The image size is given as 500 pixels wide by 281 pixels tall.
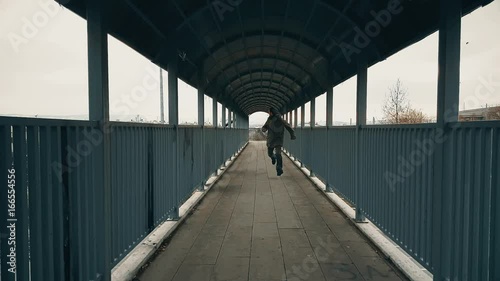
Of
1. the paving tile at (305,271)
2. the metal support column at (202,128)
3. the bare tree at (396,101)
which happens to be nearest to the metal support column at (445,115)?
the paving tile at (305,271)

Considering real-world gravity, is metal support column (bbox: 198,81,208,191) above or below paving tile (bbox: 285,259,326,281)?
above

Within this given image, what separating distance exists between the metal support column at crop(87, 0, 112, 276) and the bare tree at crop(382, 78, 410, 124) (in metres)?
39.9

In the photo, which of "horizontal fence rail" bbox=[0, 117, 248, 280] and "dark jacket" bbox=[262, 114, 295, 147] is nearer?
"horizontal fence rail" bbox=[0, 117, 248, 280]

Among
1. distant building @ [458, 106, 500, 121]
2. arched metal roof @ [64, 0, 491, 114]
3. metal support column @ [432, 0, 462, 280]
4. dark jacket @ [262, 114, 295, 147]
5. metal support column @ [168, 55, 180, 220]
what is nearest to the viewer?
metal support column @ [432, 0, 462, 280]

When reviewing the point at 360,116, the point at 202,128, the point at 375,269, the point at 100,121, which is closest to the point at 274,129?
the point at 202,128

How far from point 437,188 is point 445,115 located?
0.68 m

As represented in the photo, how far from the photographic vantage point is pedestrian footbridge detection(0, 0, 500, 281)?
2262mm

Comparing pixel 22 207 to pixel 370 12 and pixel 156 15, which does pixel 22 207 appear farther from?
pixel 370 12

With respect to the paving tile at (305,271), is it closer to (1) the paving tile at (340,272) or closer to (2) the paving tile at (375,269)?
(1) the paving tile at (340,272)

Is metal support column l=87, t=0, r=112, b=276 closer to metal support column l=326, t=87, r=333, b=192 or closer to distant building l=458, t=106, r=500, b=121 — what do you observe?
distant building l=458, t=106, r=500, b=121

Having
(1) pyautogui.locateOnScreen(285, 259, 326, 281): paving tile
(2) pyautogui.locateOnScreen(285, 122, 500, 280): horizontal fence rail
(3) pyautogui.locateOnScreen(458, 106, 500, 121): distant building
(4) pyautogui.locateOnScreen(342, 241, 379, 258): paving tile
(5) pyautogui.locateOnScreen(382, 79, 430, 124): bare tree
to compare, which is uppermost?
(5) pyautogui.locateOnScreen(382, 79, 430, 124): bare tree

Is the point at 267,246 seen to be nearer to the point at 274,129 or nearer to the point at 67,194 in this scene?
the point at 67,194

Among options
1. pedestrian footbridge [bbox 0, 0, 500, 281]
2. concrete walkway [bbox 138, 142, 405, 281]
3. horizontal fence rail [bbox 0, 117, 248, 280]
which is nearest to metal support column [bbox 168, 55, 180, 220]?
pedestrian footbridge [bbox 0, 0, 500, 281]

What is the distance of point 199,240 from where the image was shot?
4711mm
